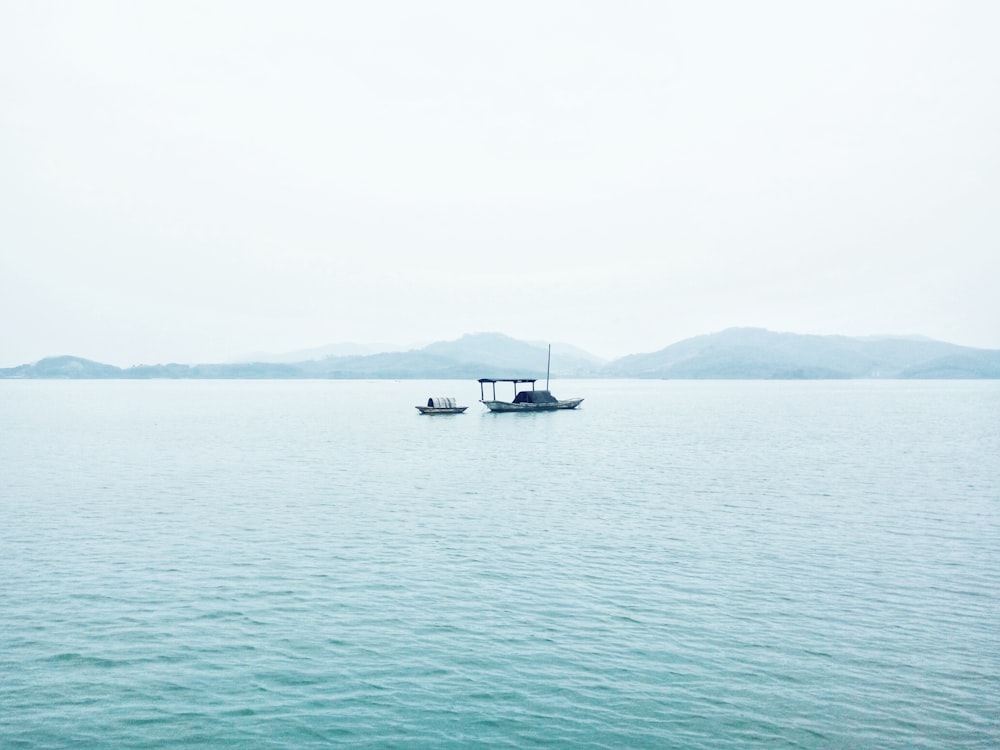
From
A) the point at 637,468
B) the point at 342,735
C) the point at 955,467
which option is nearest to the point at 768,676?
the point at 342,735

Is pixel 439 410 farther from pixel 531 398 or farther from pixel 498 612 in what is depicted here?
pixel 498 612

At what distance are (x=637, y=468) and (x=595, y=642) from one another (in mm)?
44839

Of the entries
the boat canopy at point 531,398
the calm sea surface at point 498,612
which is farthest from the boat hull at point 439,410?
the calm sea surface at point 498,612

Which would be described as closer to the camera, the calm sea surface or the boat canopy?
the calm sea surface

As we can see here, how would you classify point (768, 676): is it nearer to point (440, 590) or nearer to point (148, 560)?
point (440, 590)

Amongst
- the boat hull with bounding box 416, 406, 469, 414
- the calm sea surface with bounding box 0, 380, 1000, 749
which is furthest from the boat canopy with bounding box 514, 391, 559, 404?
the calm sea surface with bounding box 0, 380, 1000, 749

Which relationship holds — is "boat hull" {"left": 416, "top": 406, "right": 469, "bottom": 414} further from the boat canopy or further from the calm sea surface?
the calm sea surface

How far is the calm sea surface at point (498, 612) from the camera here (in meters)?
17.2

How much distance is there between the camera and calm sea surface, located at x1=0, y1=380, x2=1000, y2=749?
17172mm

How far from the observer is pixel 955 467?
65312 mm

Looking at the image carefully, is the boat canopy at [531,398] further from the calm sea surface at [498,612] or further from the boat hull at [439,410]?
the calm sea surface at [498,612]

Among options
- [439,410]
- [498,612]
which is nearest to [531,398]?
[439,410]

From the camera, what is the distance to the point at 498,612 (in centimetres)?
2467

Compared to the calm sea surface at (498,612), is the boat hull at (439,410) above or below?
above
